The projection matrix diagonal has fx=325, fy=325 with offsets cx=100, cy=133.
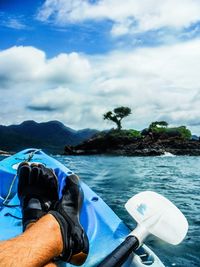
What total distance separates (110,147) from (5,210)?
51568 mm

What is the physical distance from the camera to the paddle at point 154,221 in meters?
2.76

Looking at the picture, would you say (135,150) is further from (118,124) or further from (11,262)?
(11,262)

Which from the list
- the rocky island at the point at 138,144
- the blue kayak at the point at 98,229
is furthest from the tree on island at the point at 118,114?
the blue kayak at the point at 98,229

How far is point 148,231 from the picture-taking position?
3012 millimetres

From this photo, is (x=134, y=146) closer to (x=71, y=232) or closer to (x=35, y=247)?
(x=71, y=232)

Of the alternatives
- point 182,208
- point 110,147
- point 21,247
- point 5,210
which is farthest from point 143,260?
point 110,147

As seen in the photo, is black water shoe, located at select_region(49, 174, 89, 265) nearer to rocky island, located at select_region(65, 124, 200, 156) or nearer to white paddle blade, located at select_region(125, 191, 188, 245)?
white paddle blade, located at select_region(125, 191, 188, 245)

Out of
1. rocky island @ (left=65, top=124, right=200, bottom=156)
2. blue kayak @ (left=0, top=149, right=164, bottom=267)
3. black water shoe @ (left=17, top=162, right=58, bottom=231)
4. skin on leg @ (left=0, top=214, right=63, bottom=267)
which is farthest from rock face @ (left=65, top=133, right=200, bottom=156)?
skin on leg @ (left=0, top=214, right=63, bottom=267)

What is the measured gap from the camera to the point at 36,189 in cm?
308

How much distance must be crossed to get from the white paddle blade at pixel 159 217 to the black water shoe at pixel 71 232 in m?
0.77

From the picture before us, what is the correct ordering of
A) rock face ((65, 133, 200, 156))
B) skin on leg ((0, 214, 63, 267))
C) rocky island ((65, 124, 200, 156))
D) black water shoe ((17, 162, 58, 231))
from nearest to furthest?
1. skin on leg ((0, 214, 63, 267))
2. black water shoe ((17, 162, 58, 231))
3. rock face ((65, 133, 200, 156))
4. rocky island ((65, 124, 200, 156))

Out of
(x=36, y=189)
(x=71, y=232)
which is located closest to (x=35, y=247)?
(x=71, y=232)

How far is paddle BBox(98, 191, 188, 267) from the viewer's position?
276cm

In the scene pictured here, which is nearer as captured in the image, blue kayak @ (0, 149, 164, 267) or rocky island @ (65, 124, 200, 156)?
blue kayak @ (0, 149, 164, 267)
